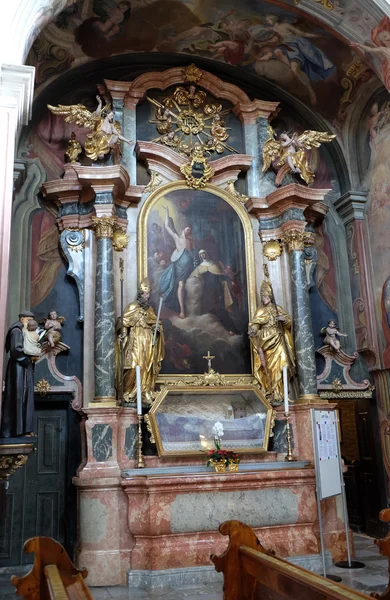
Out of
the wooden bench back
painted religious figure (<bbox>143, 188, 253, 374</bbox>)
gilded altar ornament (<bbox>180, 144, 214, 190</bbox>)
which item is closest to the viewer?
the wooden bench back

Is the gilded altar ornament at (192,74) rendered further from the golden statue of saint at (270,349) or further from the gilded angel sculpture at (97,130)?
the golden statue of saint at (270,349)

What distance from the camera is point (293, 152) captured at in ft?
32.3

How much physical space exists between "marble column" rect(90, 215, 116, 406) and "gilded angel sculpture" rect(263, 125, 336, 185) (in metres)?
2.97

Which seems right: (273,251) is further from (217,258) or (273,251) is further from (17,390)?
(17,390)

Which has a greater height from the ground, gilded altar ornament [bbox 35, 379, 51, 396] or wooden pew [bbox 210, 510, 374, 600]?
gilded altar ornament [bbox 35, 379, 51, 396]

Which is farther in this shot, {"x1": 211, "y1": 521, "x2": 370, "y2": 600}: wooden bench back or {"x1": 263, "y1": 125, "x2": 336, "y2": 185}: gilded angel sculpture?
{"x1": 263, "y1": 125, "x2": 336, "y2": 185}: gilded angel sculpture

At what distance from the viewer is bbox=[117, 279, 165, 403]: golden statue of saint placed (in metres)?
8.41

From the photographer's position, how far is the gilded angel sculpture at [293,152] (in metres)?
9.78

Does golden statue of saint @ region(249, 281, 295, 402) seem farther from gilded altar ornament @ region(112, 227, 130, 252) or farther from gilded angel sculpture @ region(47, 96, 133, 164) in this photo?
gilded angel sculpture @ region(47, 96, 133, 164)

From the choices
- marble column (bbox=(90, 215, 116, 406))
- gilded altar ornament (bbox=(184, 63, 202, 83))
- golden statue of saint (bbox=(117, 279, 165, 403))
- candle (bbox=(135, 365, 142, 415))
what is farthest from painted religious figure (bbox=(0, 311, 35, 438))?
gilded altar ornament (bbox=(184, 63, 202, 83))

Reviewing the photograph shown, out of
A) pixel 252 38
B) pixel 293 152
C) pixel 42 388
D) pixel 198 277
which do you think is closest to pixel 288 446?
pixel 198 277

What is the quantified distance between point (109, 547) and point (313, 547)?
8.48 feet

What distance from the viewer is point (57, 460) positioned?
8492mm

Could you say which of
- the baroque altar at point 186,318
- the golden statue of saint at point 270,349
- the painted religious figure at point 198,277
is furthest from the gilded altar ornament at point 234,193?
the golden statue of saint at point 270,349
